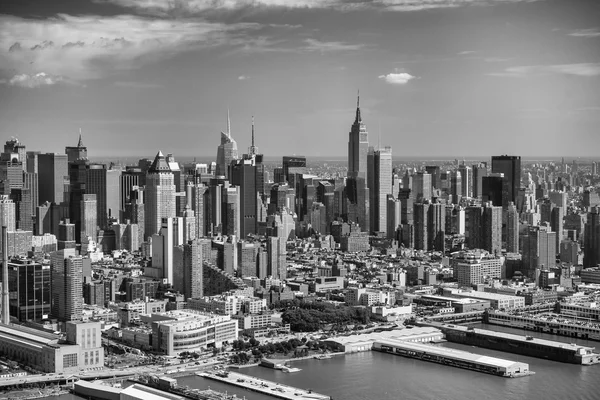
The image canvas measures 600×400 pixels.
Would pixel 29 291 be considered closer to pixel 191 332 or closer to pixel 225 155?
pixel 191 332

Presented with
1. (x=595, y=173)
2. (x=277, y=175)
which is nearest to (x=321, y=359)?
(x=595, y=173)

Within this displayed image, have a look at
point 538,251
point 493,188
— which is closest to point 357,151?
point 493,188

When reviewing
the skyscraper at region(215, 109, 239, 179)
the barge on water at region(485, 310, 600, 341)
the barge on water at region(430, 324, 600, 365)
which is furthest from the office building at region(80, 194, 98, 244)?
the barge on water at region(430, 324, 600, 365)

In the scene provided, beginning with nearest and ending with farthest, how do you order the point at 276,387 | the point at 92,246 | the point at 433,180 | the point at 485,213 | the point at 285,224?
the point at 276,387
the point at 92,246
the point at 485,213
the point at 285,224
the point at 433,180

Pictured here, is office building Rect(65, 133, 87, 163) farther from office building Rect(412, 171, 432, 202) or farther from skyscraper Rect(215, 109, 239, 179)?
office building Rect(412, 171, 432, 202)

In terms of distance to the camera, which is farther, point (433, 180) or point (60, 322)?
point (433, 180)

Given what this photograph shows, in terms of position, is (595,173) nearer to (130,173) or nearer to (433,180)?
(433,180)

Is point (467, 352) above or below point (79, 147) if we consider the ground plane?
below
